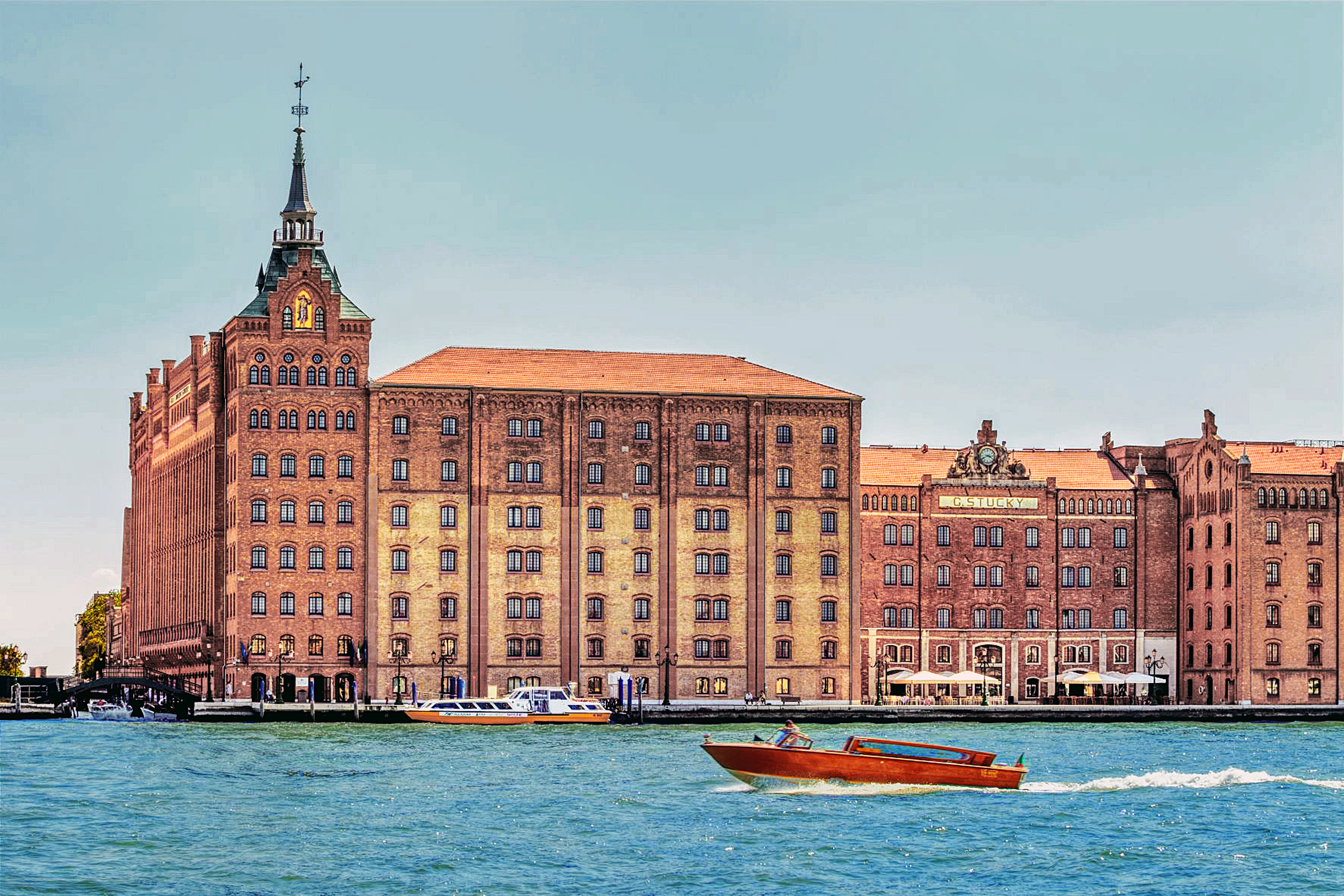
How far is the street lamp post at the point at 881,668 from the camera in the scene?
501 ft

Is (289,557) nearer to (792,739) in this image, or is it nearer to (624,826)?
(792,739)

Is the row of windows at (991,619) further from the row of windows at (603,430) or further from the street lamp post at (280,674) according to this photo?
the street lamp post at (280,674)

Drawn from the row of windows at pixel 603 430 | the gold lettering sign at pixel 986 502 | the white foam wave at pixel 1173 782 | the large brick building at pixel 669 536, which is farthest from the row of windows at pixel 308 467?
the white foam wave at pixel 1173 782

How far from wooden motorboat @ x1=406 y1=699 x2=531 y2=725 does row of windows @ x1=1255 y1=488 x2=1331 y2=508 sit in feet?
171

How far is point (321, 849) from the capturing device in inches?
2486

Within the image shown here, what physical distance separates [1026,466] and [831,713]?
31.1 metres

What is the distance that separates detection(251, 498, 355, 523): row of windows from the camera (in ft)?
461

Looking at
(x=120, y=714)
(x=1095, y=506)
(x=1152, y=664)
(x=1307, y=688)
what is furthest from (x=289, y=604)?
(x=1307, y=688)

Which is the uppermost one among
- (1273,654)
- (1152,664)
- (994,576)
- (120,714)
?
(994,576)

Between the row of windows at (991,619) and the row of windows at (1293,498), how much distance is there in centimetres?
1202

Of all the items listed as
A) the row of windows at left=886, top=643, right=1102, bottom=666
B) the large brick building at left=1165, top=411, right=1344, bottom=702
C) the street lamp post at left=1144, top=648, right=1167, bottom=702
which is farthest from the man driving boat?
the street lamp post at left=1144, top=648, right=1167, bottom=702

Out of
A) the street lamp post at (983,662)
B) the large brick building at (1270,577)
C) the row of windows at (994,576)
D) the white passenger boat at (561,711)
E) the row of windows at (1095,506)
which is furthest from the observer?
A: the row of windows at (1095,506)

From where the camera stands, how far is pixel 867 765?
252 ft

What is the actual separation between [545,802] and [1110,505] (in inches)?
3423
